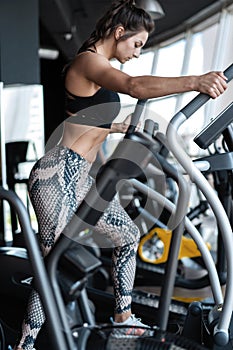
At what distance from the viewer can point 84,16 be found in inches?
330

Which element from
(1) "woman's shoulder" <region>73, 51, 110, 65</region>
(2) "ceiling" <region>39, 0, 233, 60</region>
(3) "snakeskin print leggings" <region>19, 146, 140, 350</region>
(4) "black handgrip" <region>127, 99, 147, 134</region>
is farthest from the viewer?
(2) "ceiling" <region>39, 0, 233, 60</region>

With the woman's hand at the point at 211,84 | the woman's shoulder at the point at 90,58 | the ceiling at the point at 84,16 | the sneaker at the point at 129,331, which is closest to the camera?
the sneaker at the point at 129,331

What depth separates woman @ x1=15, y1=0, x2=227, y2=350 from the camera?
1902 mm

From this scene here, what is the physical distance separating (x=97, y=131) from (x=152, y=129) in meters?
0.29

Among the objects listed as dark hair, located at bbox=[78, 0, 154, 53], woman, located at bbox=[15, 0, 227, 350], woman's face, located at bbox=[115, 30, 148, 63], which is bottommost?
woman, located at bbox=[15, 0, 227, 350]

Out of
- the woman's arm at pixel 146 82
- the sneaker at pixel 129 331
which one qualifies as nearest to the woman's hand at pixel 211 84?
the woman's arm at pixel 146 82

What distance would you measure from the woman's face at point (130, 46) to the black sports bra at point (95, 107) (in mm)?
144

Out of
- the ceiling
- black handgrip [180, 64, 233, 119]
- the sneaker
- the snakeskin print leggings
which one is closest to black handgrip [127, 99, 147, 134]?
the snakeskin print leggings

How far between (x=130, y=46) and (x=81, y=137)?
35 cm

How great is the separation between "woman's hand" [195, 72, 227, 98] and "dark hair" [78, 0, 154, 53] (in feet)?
1.46

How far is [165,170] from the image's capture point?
4.67ft

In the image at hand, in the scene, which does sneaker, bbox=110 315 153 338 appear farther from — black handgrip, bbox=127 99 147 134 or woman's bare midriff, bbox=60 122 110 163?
black handgrip, bbox=127 99 147 134

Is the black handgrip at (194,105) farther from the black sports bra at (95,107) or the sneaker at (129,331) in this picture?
the sneaker at (129,331)

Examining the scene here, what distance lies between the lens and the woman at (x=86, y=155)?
190 centimetres
